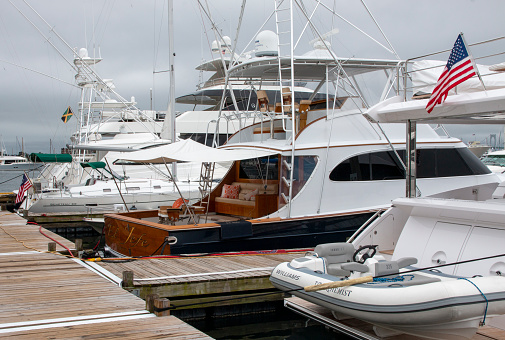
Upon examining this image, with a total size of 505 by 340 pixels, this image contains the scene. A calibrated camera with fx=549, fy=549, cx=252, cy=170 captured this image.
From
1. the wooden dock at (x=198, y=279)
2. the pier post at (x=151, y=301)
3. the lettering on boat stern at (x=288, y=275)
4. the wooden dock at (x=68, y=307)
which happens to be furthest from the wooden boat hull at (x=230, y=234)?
the pier post at (x=151, y=301)

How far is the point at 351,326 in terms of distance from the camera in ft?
20.9

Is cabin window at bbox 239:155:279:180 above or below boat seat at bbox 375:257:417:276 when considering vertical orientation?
above

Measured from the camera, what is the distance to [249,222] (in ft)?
34.9

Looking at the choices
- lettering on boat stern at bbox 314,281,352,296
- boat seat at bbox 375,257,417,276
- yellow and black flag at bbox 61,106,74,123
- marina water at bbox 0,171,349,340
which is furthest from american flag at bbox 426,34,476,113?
yellow and black flag at bbox 61,106,74,123

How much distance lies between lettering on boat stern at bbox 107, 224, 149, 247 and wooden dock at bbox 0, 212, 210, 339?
1.66 metres

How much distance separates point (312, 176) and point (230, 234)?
7.04ft

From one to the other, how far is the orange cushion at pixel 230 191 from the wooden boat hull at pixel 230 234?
2540 millimetres

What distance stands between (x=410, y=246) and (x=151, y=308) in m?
3.49

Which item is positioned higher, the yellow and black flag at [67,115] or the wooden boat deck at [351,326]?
the yellow and black flag at [67,115]

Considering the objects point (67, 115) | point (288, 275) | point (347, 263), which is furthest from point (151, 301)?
point (67, 115)

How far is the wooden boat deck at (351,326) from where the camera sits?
5.86 meters

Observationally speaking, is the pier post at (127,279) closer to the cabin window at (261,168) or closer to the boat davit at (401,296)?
the boat davit at (401,296)

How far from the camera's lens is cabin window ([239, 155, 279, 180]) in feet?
42.2

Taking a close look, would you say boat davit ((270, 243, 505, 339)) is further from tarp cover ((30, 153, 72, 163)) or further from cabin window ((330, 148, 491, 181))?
tarp cover ((30, 153, 72, 163))
